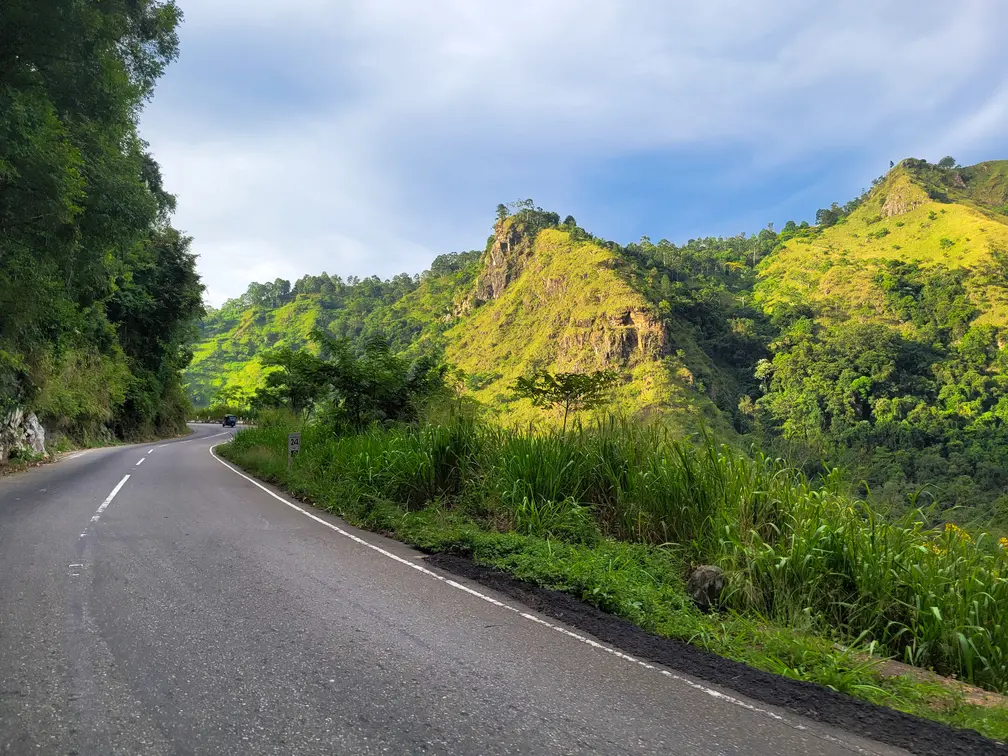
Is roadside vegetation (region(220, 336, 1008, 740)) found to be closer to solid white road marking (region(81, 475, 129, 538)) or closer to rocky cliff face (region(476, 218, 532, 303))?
solid white road marking (region(81, 475, 129, 538))

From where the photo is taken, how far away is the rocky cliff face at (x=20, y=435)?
17575mm

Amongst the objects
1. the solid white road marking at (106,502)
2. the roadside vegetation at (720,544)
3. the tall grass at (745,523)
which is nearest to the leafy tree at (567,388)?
the roadside vegetation at (720,544)

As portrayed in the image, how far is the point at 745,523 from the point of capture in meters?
6.12

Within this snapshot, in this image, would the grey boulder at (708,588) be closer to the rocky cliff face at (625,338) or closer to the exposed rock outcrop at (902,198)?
the rocky cliff face at (625,338)

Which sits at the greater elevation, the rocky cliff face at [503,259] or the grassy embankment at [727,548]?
the rocky cliff face at [503,259]

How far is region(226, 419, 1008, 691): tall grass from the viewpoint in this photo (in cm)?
467

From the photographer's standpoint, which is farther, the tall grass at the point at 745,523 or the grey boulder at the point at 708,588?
the grey boulder at the point at 708,588

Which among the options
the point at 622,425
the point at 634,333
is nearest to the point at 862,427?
the point at 634,333

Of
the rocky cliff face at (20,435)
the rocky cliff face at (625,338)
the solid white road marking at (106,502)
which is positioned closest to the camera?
the solid white road marking at (106,502)

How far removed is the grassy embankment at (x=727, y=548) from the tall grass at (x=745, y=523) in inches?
0.6

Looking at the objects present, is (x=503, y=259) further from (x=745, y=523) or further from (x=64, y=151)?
(x=745, y=523)

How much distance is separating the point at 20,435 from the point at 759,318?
98288 millimetres

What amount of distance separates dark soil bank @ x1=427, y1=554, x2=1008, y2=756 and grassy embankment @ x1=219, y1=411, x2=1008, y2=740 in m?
0.18

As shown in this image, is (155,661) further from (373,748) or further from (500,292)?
(500,292)
